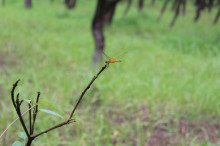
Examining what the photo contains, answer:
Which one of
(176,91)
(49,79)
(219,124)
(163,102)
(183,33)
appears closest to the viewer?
(219,124)

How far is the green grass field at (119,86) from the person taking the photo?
2.22 m

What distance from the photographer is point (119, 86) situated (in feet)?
10.0

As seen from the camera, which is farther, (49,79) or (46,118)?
(49,79)

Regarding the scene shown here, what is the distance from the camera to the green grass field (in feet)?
7.27

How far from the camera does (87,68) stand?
12.5 ft

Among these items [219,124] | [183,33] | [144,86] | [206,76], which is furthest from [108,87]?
[183,33]

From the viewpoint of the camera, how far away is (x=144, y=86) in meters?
3.01

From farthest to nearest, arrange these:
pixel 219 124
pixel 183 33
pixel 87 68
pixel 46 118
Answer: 1. pixel 183 33
2. pixel 87 68
3. pixel 219 124
4. pixel 46 118

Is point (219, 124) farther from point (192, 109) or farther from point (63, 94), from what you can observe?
point (63, 94)

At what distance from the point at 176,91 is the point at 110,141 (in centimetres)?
115

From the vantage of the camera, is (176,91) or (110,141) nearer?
(110,141)

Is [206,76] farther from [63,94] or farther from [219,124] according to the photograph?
[63,94]

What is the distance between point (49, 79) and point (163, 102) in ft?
4.95

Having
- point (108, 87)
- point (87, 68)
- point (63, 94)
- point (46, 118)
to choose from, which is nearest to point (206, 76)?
point (108, 87)
